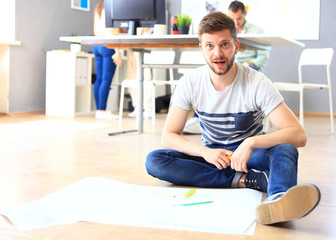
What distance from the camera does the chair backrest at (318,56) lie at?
4454 mm

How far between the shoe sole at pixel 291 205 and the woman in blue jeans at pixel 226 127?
131 millimetres

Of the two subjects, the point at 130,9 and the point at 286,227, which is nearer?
the point at 286,227

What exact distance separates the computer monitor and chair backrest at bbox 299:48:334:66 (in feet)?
4.87

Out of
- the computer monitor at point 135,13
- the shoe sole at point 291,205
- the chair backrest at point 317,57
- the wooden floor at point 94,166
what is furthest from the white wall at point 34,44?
the shoe sole at point 291,205

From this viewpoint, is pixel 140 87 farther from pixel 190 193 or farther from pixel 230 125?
pixel 190 193

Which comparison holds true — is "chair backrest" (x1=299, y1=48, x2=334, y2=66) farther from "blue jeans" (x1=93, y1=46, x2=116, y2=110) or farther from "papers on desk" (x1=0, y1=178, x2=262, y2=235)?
"papers on desk" (x1=0, y1=178, x2=262, y2=235)

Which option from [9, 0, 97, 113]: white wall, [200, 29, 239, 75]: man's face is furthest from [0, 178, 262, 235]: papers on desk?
[9, 0, 97, 113]: white wall

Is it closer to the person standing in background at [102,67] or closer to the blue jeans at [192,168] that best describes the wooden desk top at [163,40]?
the person standing in background at [102,67]

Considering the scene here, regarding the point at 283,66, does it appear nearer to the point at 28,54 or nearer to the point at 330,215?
the point at 28,54

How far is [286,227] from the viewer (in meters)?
1.51

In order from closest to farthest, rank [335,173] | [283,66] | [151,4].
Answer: [335,173]
[151,4]
[283,66]

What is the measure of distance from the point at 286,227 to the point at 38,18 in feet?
15.5

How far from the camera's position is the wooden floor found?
4.72 feet

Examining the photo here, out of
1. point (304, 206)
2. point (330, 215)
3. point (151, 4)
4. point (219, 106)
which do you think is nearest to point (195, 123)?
point (151, 4)
